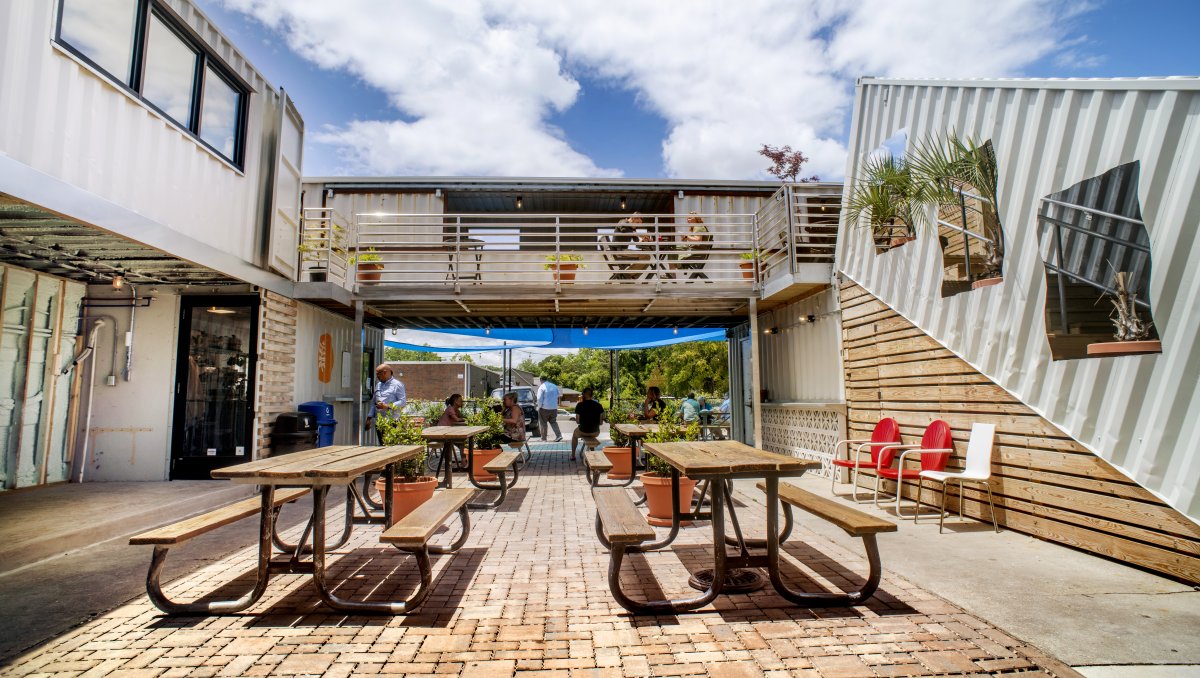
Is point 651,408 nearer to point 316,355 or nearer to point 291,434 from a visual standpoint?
point 291,434

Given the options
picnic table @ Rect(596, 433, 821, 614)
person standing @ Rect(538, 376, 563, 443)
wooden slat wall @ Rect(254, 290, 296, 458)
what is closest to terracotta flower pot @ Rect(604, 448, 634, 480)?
picnic table @ Rect(596, 433, 821, 614)

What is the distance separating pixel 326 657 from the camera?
8.09ft

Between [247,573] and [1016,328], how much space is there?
5838 millimetres

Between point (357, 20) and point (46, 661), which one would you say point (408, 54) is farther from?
point (46, 661)

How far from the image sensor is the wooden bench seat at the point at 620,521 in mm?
2891

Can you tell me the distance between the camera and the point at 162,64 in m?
5.80

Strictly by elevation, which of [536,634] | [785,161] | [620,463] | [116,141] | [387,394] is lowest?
[536,634]

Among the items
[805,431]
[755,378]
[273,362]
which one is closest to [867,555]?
[755,378]

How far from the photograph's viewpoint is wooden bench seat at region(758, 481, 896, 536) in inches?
113

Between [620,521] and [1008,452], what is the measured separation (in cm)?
359

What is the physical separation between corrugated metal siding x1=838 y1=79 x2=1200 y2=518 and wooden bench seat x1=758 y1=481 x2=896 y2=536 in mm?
1710

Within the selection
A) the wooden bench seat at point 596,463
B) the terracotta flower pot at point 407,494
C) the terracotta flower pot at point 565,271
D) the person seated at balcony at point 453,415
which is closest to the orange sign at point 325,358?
the person seated at balcony at point 453,415

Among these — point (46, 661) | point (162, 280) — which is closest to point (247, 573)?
point (46, 661)

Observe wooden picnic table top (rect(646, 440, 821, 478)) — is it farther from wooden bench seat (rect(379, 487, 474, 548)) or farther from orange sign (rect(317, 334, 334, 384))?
orange sign (rect(317, 334, 334, 384))
